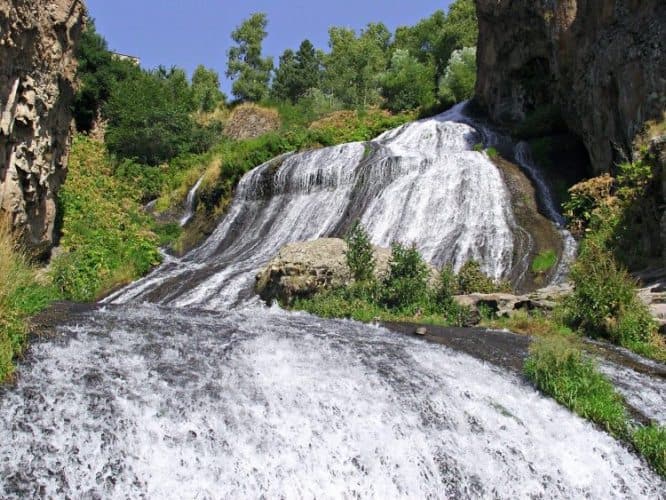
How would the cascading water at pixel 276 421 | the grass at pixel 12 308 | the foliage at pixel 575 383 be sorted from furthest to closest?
1. the foliage at pixel 575 383
2. the grass at pixel 12 308
3. the cascading water at pixel 276 421

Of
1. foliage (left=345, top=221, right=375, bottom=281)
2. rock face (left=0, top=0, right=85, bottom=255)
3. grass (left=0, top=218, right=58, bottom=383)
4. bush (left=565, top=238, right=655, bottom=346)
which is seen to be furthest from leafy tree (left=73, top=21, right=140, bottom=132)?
bush (left=565, top=238, right=655, bottom=346)

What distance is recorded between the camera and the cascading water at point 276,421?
215 inches

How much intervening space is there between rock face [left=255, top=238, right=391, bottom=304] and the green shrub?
775cm

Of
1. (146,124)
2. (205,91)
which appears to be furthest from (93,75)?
(205,91)

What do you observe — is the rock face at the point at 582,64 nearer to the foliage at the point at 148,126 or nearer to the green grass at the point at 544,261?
the green grass at the point at 544,261

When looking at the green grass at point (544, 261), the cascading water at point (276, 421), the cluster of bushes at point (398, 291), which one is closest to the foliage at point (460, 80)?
the green grass at point (544, 261)

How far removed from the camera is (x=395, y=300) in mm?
13547

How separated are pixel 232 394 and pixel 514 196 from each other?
15801 millimetres

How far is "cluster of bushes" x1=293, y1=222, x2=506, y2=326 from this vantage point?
12.9 metres

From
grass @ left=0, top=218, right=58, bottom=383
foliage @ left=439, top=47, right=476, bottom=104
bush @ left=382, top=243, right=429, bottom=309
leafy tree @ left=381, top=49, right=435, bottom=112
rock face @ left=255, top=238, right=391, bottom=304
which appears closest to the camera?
grass @ left=0, top=218, right=58, bottom=383

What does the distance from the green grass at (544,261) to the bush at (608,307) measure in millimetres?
4449

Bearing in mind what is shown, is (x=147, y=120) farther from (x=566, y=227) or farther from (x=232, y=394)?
(x=232, y=394)

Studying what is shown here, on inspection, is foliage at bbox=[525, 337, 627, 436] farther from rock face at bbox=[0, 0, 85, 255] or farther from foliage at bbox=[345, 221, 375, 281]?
rock face at bbox=[0, 0, 85, 255]

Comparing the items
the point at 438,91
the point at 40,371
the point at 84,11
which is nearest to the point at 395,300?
the point at 40,371
